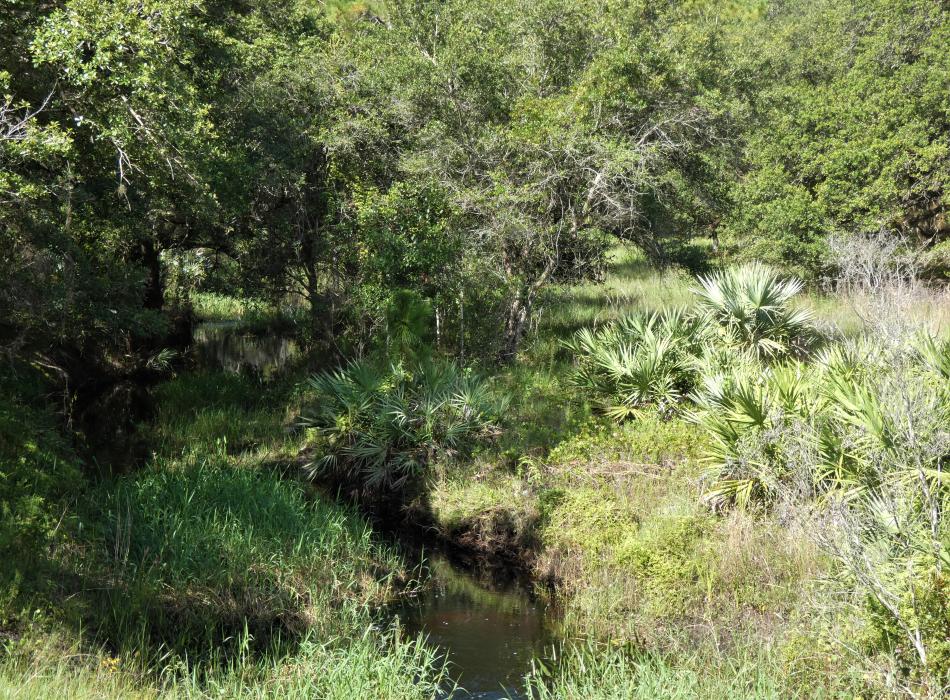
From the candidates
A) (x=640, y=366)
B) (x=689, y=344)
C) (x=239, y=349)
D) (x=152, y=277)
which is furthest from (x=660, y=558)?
(x=239, y=349)

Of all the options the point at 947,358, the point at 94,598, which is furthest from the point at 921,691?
the point at 94,598

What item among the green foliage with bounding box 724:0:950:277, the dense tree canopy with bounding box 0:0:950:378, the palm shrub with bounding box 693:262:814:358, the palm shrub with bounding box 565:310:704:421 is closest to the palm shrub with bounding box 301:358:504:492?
the palm shrub with bounding box 565:310:704:421

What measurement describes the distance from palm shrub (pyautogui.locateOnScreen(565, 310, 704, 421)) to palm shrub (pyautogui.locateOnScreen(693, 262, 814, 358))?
1.62 feet

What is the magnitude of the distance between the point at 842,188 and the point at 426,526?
1402 cm

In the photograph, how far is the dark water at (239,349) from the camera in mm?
18250

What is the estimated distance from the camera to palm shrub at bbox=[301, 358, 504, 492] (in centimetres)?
1198

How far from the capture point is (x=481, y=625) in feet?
28.8

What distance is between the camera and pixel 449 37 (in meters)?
15.1

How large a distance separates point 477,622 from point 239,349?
13.2m

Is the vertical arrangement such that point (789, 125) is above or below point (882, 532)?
above

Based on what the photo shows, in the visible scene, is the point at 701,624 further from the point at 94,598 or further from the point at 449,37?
the point at 449,37

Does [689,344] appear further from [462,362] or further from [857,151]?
[857,151]

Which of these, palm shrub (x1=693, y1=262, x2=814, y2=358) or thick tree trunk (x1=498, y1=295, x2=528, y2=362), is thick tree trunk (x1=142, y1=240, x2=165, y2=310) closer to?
thick tree trunk (x1=498, y1=295, x2=528, y2=362)

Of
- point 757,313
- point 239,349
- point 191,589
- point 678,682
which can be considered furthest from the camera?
point 239,349
